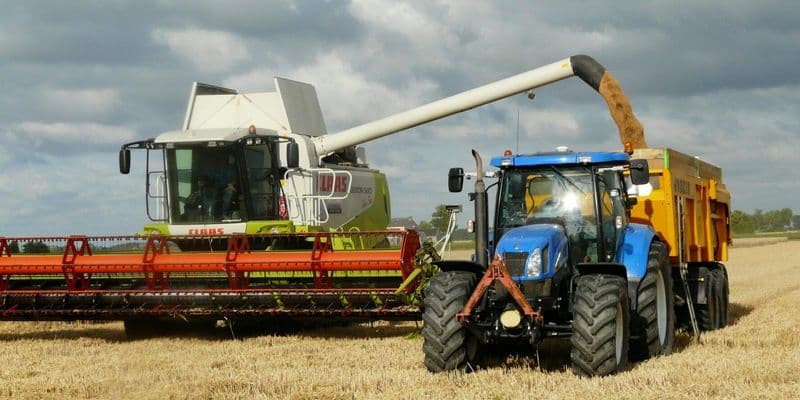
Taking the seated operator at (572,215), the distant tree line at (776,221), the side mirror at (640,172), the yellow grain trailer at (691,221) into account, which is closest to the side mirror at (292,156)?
the yellow grain trailer at (691,221)

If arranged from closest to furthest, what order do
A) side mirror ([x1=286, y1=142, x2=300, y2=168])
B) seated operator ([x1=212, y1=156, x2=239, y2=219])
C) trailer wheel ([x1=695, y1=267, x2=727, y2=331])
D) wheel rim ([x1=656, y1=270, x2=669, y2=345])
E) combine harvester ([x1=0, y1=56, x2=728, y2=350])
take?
wheel rim ([x1=656, y1=270, x2=669, y2=345]), combine harvester ([x1=0, y1=56, x2=728, y2=350]), trailer wheel ([x1=695, y1=267, x2=727, y2=331]), side mirror ([x1=286, y1=142, x2=300, y2=168]), seated operator ([x1=212, y1=156, x2=239, y2=219])

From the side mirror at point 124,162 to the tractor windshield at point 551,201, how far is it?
17.7 ft

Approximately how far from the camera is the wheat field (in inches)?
A: 262

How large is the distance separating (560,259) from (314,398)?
2.16 m

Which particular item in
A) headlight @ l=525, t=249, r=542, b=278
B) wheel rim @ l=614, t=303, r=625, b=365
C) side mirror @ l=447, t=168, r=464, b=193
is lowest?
wheel rim @ l=614, t=303, r=625, b=365

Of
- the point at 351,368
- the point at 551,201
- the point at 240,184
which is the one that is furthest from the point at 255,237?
the point at 551,201

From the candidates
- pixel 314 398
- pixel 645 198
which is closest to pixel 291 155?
pixel 645 198

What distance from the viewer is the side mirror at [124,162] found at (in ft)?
39.2

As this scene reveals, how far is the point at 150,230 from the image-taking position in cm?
1232

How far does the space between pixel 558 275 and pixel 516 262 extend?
36cm

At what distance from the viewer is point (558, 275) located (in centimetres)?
756

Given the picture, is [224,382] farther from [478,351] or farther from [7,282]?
[7,282]

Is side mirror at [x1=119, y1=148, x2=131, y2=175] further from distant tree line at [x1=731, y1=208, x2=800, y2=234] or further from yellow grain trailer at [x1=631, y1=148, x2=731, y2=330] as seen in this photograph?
distant tree line at [x1=731, y1=208, x2=800, y2=234]

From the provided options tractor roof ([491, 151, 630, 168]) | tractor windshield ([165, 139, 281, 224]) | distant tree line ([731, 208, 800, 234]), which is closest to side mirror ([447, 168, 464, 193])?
tractor roof ([491, 151, 630, 168])
